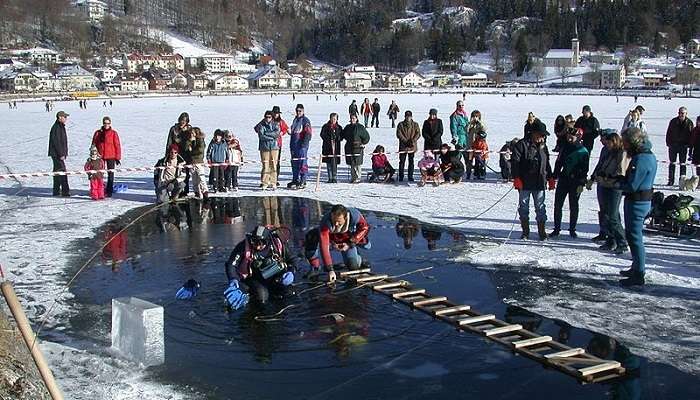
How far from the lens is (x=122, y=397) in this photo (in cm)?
617

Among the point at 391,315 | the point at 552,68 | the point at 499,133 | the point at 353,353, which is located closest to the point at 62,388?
the point at 353,353

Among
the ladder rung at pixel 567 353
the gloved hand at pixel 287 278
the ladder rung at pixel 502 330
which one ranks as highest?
the gloved hand at pixel 287 278

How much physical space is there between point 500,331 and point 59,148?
11576 millimetres

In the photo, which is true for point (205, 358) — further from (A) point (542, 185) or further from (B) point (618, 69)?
(B) point (618, 69)

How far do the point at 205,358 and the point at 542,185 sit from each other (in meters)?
6.26

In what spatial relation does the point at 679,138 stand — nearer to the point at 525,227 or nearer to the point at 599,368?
the point at 525,227

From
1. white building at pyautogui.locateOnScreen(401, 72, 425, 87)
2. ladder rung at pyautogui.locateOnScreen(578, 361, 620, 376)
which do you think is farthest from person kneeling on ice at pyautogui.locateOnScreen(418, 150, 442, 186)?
white building at pyautogui.locateOnScreen(401, 72, 425, 87)

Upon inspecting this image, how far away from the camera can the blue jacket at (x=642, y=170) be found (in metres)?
9.12

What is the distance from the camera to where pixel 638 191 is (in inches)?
361

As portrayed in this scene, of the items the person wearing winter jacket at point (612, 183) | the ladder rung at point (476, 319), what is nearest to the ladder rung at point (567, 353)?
the ladder rung at point (476, 319)

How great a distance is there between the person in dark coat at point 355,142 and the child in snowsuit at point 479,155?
102 inches

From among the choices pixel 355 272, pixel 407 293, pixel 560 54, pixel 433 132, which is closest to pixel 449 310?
pixel 407 293

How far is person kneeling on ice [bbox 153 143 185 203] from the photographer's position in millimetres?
15617

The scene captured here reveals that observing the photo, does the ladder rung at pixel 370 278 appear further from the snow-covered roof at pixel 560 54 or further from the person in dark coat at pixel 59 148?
the snow-covered roof at pixel 560 54
